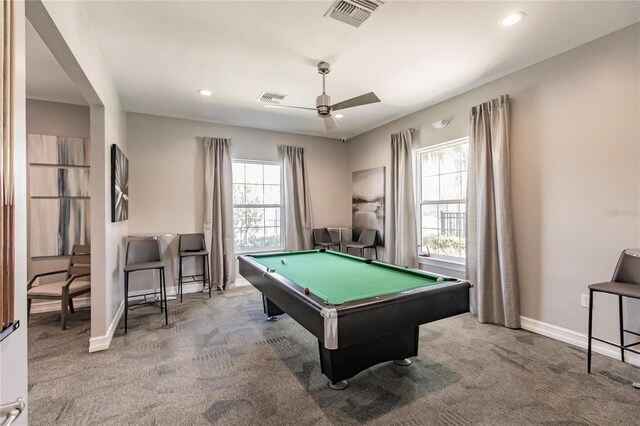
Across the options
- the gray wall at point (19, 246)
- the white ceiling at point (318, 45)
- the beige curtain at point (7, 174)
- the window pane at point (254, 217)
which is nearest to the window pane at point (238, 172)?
the window pane at point (254, 217)

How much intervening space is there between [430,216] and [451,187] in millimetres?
540

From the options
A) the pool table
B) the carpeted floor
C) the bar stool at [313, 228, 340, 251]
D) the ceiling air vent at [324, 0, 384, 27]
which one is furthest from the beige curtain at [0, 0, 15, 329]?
the bar stool at [313, 228, 340, 251]

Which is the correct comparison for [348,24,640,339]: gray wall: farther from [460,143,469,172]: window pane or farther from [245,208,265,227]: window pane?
[245,208,265,227]: window pane

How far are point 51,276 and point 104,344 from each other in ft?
6.18

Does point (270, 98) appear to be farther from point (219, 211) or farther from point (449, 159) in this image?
point (449, 159)

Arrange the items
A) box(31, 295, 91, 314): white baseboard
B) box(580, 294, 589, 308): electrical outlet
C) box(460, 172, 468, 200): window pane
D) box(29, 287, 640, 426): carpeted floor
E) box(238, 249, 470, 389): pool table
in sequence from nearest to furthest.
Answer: box(238, 249, 470, 389): pool table → box(29, 287, 640, 426): carpeted floor → box(580, 294, 589, 308): electrical outlet → box(31, 295, 91, 314): white baseboard → box(460, 172, 468, 200): window pane

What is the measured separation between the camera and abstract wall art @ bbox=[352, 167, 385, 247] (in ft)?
16.6

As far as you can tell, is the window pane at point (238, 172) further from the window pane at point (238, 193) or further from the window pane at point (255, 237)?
the window pane at point (255, 237)

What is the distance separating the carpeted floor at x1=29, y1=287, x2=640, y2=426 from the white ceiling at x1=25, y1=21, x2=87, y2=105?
2.72 meters

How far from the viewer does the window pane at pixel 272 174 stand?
17.6 feet

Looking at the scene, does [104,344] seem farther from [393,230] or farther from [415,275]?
[393,230]

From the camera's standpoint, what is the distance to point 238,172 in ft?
16.8

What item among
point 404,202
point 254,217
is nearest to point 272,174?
point 254,217

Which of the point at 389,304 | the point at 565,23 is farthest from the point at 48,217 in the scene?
the point at 565,23
